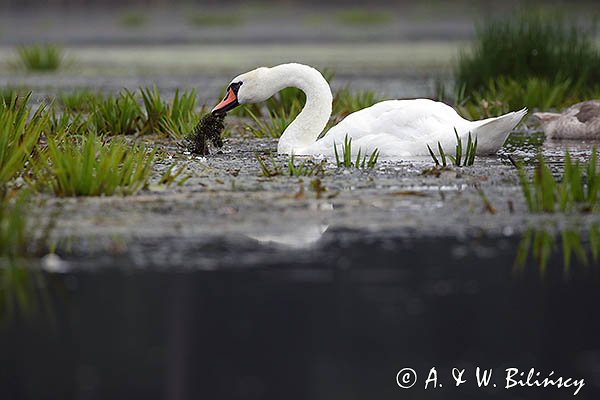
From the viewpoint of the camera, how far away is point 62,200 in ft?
20.9

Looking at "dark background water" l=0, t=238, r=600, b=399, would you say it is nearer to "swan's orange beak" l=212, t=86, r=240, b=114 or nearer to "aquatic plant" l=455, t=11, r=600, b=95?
"swan's orange beak" l=212, t=86, r=240, b=114

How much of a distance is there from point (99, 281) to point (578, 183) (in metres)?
2.57

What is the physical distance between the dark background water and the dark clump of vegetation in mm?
3700

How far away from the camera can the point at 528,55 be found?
1338 centimetres

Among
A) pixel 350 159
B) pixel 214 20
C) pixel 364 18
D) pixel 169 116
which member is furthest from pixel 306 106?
pixel 364 18

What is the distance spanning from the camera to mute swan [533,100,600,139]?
10.0 metres

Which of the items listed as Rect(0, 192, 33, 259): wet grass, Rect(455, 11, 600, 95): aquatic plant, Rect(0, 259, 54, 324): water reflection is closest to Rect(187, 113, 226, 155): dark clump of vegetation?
Rect(0, 192, 33, 259): wet grass

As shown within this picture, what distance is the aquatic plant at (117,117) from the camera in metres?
9.92

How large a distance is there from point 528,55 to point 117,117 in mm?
5180

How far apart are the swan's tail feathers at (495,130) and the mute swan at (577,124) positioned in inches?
75.7

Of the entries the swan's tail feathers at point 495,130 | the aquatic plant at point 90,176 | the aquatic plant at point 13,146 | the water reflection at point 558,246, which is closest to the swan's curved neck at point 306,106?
the swan's tail feathers at point 495,130

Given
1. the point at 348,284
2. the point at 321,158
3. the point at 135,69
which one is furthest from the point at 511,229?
the point at 135,69

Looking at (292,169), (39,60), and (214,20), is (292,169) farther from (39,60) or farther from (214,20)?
(214,20)

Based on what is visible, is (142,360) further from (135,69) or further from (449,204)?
(135,69)
